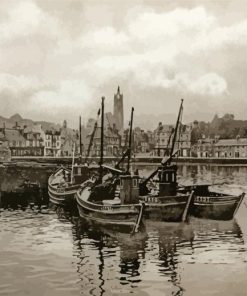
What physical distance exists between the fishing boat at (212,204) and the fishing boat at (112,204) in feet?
4.06

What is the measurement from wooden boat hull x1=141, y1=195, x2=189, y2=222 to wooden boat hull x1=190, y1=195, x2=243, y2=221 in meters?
0.34

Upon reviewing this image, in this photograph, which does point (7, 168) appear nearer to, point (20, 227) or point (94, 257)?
point (20, 227)

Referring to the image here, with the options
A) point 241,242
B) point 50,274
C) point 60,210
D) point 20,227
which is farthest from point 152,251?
point 60,210

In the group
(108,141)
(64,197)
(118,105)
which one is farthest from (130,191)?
(64,197)

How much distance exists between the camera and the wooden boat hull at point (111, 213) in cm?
715

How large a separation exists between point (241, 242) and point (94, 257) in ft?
5.92

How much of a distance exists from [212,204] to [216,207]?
0.10 meters

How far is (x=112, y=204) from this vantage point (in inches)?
297

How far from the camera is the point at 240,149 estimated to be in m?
11.6

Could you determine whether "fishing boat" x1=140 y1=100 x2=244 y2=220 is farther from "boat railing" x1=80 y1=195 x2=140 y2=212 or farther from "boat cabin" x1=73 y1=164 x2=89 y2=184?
"boat cabin" x1=73 y1=164 x2=89 y2=184

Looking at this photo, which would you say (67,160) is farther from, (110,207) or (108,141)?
(110,207)

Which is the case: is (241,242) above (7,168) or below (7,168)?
below

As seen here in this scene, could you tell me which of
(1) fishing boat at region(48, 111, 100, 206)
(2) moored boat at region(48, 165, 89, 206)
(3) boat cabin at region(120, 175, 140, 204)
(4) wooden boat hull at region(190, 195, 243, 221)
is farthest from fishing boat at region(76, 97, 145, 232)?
(4) wooden boat hull at region(190, 195, 243, 221)

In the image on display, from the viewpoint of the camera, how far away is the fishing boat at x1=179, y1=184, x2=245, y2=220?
27.0 ft
